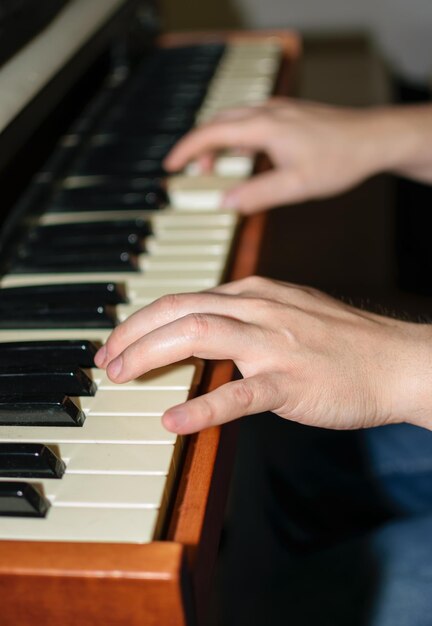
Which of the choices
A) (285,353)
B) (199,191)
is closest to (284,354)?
(285,353)

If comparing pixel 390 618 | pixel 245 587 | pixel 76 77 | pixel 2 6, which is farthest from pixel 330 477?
pixel 2 6

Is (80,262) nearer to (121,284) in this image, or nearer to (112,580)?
(121,284)

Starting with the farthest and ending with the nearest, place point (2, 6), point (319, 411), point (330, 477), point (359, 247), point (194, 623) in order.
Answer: point (359, 247) < point (2, 6) < point (330, 477) < point (319, 411) < point (194, 623)

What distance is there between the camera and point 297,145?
1130mm

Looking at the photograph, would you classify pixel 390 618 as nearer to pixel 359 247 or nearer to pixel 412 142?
pixel 412 142

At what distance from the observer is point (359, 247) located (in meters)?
1.99

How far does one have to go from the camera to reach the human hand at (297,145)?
111cm

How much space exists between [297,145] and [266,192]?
0.36 feet

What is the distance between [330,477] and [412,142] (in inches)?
20.2

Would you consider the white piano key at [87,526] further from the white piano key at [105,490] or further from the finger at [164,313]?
the finger at [164,313]

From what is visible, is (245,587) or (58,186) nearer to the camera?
(58,186)

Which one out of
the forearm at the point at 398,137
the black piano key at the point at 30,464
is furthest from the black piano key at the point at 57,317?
the forearm at the point at 398,137

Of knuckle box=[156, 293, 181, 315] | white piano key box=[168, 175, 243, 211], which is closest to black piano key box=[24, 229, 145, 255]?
white piano key box=[168, 175, 243, 211]

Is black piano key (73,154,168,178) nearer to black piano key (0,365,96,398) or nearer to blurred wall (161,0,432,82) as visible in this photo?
black piano key (0,365,96,398)
